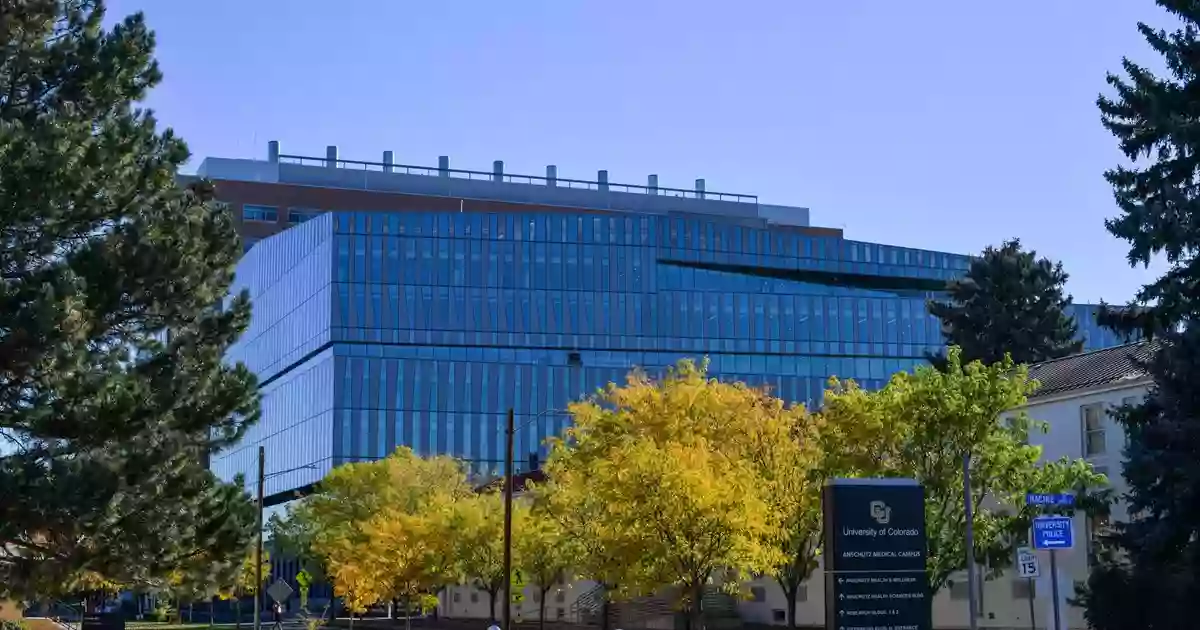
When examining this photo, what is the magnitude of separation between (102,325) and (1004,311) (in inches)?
2134

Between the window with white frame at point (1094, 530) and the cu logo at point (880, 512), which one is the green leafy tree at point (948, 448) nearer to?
the window with white frame at point (1094, 530)

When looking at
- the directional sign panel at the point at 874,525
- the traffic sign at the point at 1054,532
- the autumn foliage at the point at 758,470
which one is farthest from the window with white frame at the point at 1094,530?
the directional sign panel at the point at 874,525

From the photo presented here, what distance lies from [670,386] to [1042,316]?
116 ft

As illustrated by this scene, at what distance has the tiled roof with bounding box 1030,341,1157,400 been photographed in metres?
42.8

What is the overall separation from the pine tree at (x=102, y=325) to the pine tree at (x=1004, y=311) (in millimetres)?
49822

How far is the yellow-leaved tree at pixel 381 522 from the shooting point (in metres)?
56.1

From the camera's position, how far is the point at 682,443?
38438 mm

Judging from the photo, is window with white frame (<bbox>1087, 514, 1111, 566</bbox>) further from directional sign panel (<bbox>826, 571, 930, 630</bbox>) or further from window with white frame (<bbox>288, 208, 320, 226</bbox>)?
window with white frame (<bbox>288, 208, 320, 226</bbox>)

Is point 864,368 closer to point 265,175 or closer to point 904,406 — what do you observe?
point 265,175

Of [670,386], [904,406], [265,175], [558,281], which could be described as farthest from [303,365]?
[904,406]

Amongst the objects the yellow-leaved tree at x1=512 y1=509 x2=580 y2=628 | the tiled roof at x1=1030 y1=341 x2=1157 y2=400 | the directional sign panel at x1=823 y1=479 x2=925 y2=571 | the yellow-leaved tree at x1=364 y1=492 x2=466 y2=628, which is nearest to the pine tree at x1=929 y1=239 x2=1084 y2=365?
the tiled roof at x1=1030 y1=341 x2=1157 y2=400

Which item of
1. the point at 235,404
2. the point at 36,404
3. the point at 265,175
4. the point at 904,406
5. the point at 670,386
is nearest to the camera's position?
the point at 36,404

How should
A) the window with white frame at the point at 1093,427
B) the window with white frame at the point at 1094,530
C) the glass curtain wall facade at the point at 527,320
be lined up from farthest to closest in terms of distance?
the glass curtain wall facade at the point at 527,320
the window with white frame at the point at 1093,427
the window with white frame at the point at 1094,530

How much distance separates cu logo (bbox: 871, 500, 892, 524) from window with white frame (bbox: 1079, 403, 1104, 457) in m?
25.7
